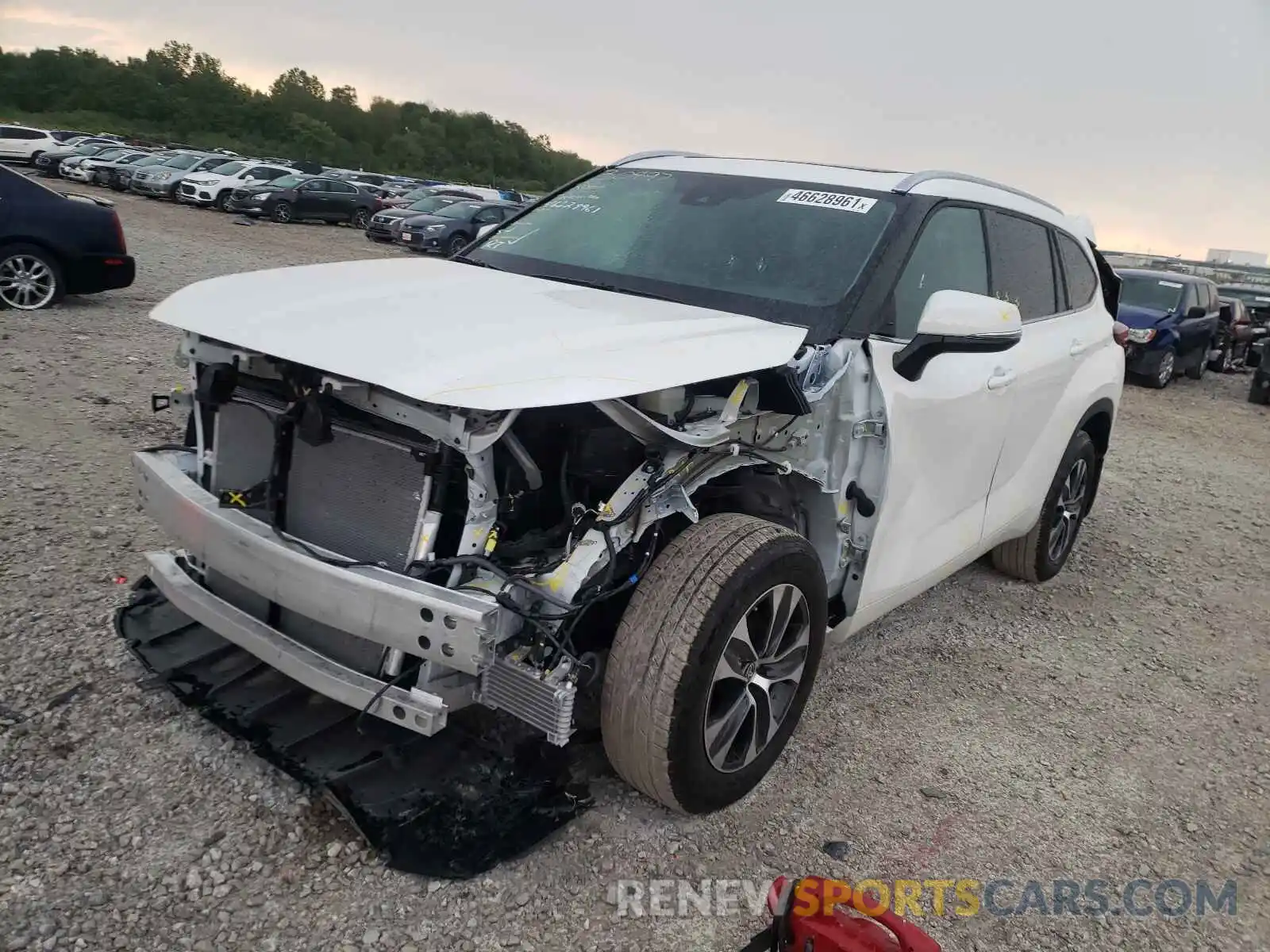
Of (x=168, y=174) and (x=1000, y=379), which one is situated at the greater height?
(x=1000, y=379)

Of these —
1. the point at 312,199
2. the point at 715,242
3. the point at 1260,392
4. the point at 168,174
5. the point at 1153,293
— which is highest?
the point at 1153,293

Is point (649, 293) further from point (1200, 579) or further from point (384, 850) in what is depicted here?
point (1200, 579)

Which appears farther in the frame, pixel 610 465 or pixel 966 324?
pixel 966 324

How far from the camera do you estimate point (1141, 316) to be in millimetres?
13344

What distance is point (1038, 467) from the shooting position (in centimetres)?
418

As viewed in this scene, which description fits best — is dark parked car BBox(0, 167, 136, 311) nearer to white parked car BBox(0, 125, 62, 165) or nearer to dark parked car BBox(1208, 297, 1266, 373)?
dark parked car BBox(1208, 297, 1266, 373)

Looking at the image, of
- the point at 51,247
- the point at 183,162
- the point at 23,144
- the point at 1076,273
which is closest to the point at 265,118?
the point at 23,144

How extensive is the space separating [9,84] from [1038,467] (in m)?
80.0

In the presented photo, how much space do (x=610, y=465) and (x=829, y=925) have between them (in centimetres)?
130

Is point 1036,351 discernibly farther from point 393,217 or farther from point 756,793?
point 393,217

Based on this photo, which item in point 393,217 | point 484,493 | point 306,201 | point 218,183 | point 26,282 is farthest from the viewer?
point 306,201

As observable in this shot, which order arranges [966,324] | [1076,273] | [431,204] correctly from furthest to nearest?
[431,204], [1076,273], [966,324]

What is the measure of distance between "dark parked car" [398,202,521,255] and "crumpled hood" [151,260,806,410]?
56.7 feet

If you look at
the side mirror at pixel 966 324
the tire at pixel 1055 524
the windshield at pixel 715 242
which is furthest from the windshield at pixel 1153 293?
the side mirror at pixel 966 324
